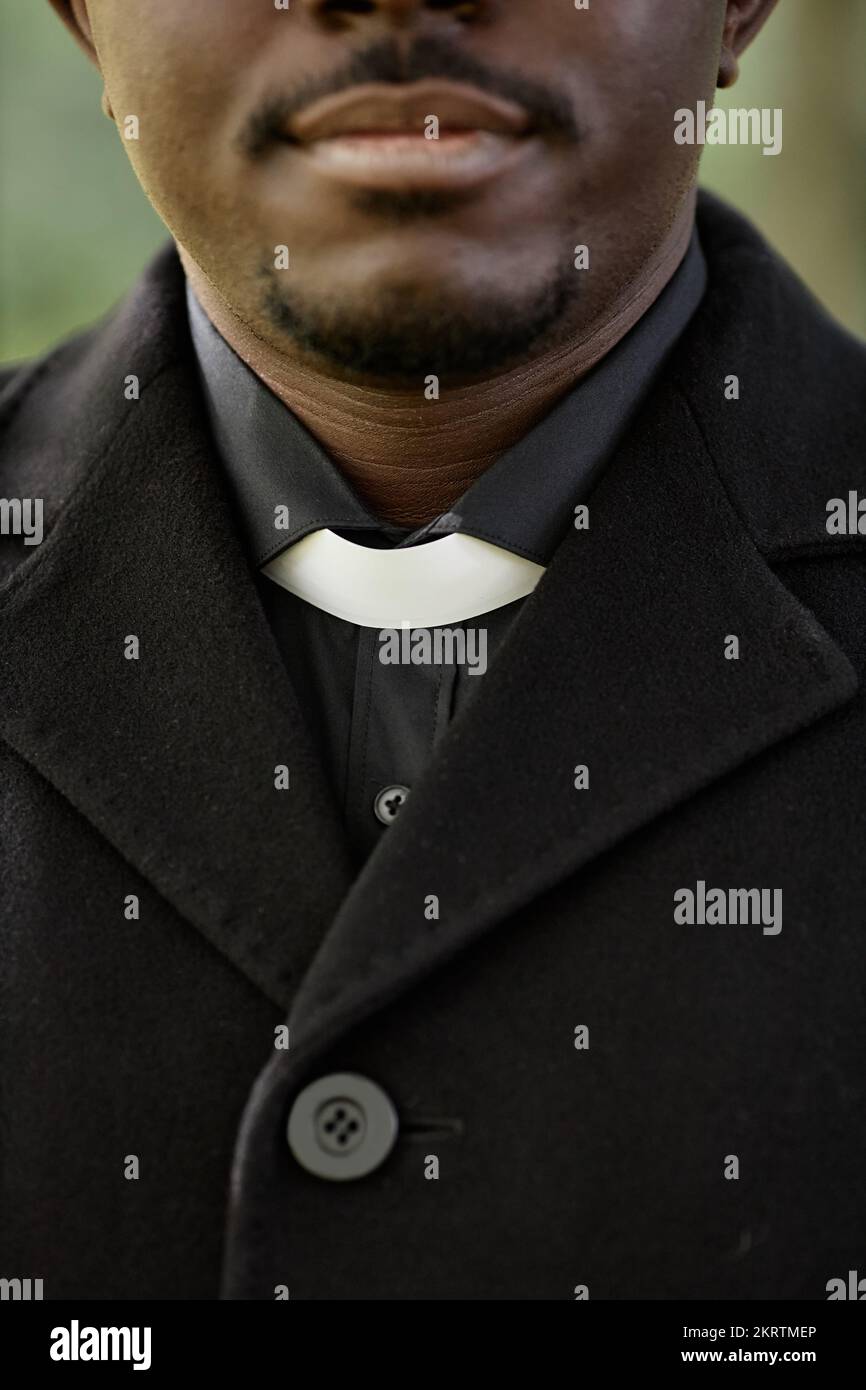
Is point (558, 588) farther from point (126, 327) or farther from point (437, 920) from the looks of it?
point (126, 327)

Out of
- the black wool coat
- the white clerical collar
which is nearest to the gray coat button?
the black wool coat

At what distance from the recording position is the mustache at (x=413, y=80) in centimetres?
90

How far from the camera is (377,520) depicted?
1144 mm

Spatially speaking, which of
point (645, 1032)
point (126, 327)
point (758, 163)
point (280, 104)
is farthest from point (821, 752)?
point (758, 163)

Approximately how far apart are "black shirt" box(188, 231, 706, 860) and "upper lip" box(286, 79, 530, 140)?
0.26 meters

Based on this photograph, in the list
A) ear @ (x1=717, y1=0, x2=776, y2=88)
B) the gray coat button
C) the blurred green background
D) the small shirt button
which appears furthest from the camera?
the blurred green background

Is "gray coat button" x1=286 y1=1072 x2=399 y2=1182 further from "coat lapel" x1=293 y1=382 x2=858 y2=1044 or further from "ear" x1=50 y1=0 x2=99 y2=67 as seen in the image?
"ear" x1=50 y1=0 x2=99 y2=67

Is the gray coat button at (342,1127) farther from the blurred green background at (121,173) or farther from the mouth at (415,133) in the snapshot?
the blurred green background at (121,173)

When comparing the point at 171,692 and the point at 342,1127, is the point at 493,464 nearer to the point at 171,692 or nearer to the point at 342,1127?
the point at 171,692

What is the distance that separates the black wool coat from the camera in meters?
0.90

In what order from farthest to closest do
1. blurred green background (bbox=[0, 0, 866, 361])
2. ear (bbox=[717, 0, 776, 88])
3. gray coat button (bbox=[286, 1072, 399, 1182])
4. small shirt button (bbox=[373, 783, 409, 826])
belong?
1. blurred green background (bbox=[0, 0, 866, 361])
2. ear (bbox=[717, 0, 776, 88])
3. small shirt button (bbox=[373, 783, 409, 826])
4. gray coat button (bbox=[286, 1072, 399, 1182])

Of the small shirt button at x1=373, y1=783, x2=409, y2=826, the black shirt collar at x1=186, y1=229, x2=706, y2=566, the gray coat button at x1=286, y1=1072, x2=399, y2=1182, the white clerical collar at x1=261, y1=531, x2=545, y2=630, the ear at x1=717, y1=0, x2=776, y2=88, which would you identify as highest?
the ear at x1=717, y1=0, x2=776, y2=88

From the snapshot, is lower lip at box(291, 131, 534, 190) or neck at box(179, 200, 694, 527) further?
neck at box(179, 200, 694, 527)

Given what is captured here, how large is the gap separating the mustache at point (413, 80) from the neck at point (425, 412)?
0.18 metres
